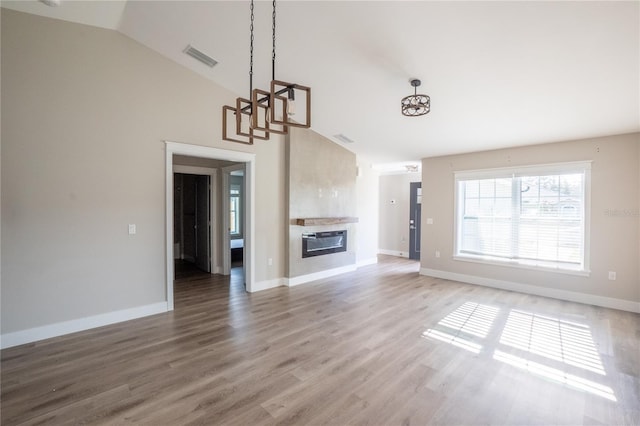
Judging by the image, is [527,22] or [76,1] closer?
[527,22]

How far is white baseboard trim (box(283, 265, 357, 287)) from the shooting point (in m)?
5.46

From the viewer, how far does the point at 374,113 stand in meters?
4.65

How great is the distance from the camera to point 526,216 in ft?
16.8

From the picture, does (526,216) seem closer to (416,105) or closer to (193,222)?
(416,105)

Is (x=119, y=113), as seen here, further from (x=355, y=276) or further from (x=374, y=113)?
(x=355, y=276)

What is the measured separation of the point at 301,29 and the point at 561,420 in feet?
13.0

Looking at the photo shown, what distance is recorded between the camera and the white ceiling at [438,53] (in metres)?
2.61

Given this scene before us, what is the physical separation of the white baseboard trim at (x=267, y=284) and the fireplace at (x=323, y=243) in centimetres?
66

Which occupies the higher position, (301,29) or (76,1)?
(76,1)

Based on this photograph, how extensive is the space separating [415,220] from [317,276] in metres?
3.75

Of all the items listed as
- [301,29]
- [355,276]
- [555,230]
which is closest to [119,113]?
[301,29]

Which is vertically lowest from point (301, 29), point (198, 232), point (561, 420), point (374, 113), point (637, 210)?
point (561, 420)

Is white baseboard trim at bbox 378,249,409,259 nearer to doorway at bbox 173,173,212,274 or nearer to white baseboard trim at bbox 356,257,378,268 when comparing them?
white baseboard trim at bbox 356,257,378,268

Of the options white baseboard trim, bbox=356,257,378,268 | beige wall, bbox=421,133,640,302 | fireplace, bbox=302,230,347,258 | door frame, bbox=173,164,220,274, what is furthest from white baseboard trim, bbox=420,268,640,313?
door frame, bbox=173,164,220,274
